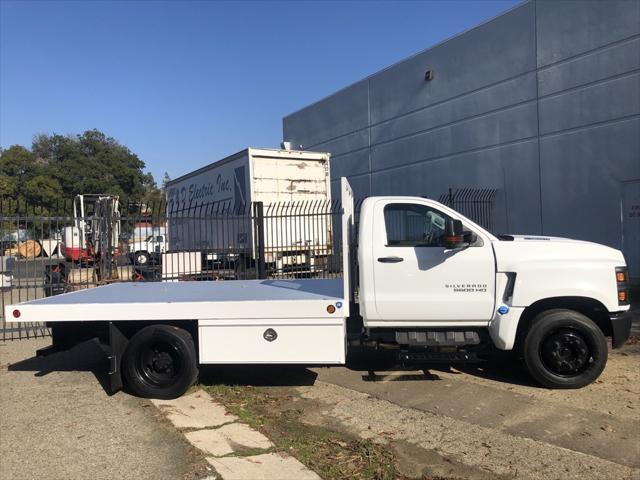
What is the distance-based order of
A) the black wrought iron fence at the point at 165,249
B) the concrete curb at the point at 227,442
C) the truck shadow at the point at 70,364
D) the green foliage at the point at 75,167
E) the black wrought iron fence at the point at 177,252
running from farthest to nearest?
the green foliage at the point at 75,167 → the black wrought iron fence at the point at 177,252 → the black wrought iron fence at the point at 165,249 → the truck shadow at the point at 70,364 → the concrete curb at the point at 227,442

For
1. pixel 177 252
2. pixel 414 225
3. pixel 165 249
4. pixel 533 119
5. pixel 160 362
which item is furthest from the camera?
pixel 533 119

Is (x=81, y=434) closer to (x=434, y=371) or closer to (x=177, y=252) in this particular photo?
(x=434, y=371)

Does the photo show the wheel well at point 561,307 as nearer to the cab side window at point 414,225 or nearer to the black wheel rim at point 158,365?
the cab side window at point 414,225

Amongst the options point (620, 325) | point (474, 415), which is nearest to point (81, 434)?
point (474, 415)

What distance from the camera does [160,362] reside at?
5.74 metres

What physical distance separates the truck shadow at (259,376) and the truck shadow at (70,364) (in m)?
1.27

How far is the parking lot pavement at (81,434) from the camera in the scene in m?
4.01

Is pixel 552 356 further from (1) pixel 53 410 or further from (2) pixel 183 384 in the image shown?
(1) pixel 53 410

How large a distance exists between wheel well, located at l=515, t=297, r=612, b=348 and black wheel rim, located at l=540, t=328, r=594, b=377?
0.24 meters

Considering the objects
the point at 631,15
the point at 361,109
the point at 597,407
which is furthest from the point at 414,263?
the point at 361,109

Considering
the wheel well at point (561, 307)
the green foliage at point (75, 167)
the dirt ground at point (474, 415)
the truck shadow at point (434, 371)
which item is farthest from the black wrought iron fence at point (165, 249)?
the green foliage at point (75, 167)

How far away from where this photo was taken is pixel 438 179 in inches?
787

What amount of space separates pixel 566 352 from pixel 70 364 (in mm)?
6385

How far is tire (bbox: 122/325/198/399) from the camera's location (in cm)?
559
